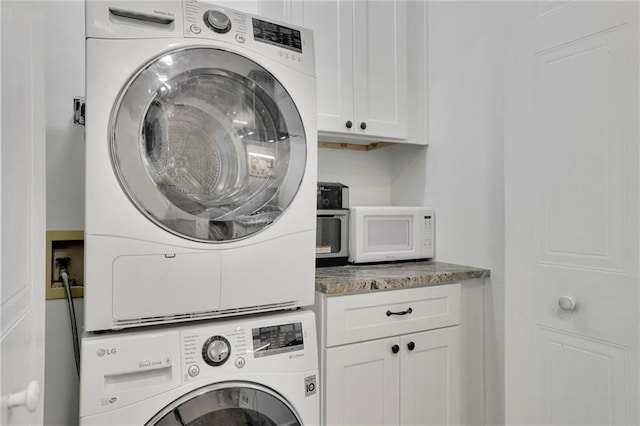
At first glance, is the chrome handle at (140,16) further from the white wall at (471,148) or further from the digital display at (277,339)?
the white wall at (471,148)

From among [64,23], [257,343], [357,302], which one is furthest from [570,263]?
[64,23]

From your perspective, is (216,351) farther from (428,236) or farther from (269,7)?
(269,7)

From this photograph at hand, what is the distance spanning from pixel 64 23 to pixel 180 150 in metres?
0.86

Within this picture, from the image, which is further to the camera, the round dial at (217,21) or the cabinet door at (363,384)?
the cabinet door at (363,384)

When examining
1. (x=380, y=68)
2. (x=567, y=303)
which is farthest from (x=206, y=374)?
(x=380, y=68)

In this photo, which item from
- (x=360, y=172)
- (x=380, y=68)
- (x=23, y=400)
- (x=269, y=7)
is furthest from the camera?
(x=360, y=172)

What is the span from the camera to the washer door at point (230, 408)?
3.56 ft

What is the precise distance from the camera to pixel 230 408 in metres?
1.14

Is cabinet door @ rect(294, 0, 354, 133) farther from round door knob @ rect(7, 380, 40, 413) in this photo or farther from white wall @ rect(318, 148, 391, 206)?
round door knob @ rect(7, 380, 40, 413)

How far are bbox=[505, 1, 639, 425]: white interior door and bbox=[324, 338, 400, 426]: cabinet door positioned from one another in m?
0.43

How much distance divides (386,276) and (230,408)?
2.55ft

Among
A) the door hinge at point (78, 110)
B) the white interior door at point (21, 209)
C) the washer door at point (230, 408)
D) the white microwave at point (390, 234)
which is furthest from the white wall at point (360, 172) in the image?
the white interior door at point (21, 209)

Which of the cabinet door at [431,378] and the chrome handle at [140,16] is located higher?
the chrome handle at [140,16]

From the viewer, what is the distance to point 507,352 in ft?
4.95
